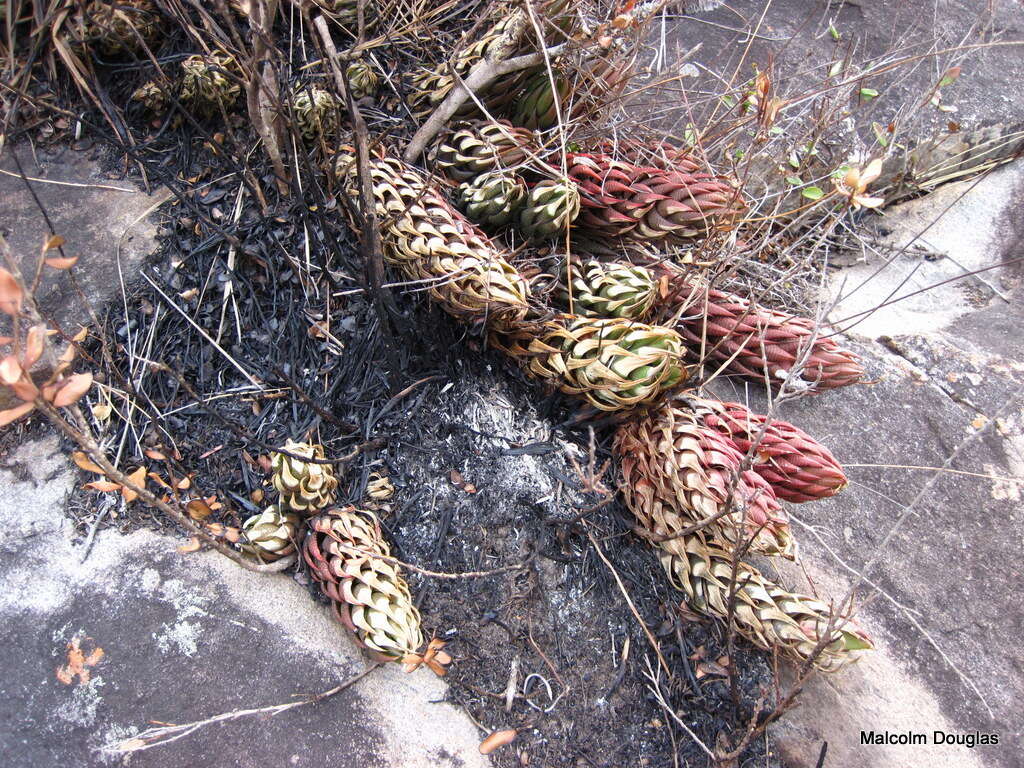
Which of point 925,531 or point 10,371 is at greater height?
point 10,371

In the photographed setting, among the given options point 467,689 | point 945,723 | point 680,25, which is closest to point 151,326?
point 467,689

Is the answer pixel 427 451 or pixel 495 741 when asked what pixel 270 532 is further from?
pixel 495 741

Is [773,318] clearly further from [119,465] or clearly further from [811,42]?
[811,42]

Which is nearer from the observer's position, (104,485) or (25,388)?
Answer: (25,388)

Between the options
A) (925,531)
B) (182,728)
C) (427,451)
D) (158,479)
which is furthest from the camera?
(925,531)

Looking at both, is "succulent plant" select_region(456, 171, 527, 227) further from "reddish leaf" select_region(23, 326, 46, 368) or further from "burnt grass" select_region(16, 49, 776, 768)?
"reddish leaf" select_region(23, 326, 46, 368)

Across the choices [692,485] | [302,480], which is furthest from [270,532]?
[692,485]

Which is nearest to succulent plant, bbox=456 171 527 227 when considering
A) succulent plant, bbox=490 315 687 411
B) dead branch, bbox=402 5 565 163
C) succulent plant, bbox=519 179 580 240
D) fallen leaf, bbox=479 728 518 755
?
succulent plant, bbox=519 179 580 240
